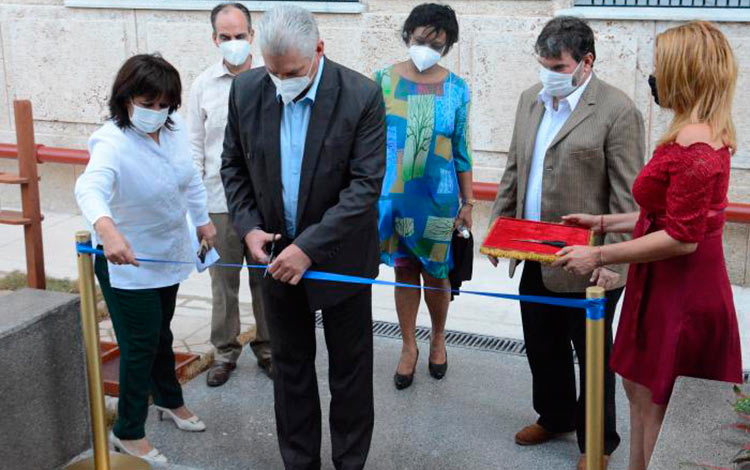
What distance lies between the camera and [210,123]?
15.8 ft

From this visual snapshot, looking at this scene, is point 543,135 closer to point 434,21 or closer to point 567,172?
point 567,172

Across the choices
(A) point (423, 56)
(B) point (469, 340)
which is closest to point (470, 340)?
(B) point (469, 340)

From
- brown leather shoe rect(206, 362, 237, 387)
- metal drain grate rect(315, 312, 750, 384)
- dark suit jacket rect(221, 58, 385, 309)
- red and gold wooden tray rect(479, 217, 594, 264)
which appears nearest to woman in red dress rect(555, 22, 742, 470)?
red and gold wooden tray rect(479, 217, 594, 264)

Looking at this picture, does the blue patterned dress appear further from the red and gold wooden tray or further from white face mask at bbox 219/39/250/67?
the red and gold wooden tray

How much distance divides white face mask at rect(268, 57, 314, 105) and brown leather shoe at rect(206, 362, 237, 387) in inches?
73.5

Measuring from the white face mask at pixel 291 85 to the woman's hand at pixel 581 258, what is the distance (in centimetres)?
108

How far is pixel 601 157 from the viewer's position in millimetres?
3916

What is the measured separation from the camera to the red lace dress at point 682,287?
308 cm

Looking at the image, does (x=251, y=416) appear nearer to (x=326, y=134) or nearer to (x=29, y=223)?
(x=29, y=223)

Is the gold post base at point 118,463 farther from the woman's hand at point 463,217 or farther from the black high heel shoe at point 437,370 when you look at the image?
the woman's hand at point 463,217

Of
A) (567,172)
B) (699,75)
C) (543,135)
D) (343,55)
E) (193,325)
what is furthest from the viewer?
(343,55)

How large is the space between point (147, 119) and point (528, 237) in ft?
4.94

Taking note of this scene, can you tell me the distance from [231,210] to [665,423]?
1832mm

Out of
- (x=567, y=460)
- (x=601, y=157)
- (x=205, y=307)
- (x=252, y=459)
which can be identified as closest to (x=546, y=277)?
(x=601, y=157)
